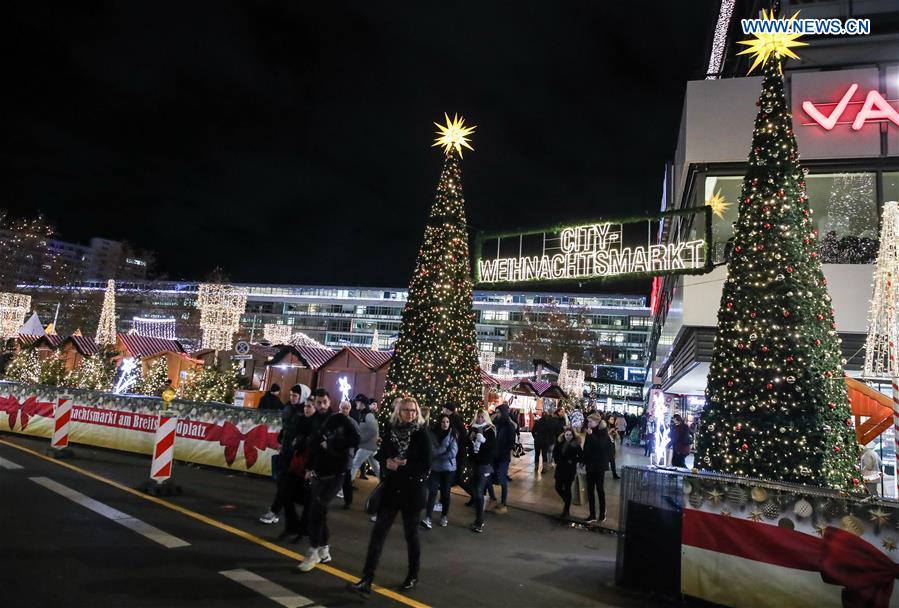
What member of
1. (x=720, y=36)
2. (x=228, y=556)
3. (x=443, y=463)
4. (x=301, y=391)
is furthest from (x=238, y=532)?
(x=720, y=36)

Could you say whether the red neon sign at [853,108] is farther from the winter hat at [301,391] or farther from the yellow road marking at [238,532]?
the yellow road marking at [238,532]

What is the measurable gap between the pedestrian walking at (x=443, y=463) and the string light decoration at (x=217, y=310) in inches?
583

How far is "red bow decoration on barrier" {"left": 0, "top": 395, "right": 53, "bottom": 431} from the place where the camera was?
14.1 m

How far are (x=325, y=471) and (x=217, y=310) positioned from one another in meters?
17.0

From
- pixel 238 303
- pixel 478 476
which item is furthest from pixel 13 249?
pixel 478 476

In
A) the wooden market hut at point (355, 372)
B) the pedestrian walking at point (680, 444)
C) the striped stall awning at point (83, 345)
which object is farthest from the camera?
the striped stall awning at point (83, 345)

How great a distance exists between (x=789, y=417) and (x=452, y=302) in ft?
22.8

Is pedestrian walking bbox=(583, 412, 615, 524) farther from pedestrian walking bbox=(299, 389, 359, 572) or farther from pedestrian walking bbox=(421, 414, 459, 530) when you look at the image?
pedestrian walking bbox=(299, 389, 359, 572)

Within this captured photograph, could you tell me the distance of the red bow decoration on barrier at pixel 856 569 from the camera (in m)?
4.44

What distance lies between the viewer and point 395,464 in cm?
525

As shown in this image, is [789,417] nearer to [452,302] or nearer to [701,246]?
[701,246]

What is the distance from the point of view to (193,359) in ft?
99.4

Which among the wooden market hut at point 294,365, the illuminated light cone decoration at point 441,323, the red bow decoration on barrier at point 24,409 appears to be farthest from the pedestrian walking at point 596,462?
the wooden market hut at point 294,365

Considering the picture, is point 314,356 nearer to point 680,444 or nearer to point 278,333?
point 278,333
